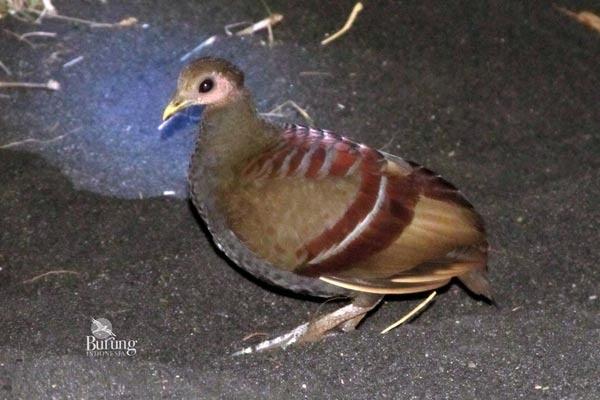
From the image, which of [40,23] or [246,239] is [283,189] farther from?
[40,23]

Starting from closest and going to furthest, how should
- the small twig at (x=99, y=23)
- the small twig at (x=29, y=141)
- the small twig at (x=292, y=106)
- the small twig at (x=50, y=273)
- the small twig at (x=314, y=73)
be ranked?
1. the small twig at (x=50, y=273)
2. the small twig at (x=29, y=141)
3. the small twig at (x=292, y=106)
4. the small twig at (x=314, y=73)
5. the small twig at (x=99, y=23)

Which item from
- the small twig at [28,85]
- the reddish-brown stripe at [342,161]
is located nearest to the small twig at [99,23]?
the small twig at [28,85]

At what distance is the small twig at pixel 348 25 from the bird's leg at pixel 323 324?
205cm

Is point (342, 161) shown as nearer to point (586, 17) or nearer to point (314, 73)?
point (314, 73)

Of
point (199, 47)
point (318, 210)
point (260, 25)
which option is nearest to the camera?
point (318, 210)

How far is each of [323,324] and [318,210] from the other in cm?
50

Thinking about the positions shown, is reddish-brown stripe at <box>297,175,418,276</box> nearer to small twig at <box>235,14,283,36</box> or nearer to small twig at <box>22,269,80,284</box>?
small twig at <box>22,269,80,284</box>

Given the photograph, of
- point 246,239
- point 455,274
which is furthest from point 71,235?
point 455,274

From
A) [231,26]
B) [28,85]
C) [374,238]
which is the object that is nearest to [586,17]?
[231,26]

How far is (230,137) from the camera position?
396 cm

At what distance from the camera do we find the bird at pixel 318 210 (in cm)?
380

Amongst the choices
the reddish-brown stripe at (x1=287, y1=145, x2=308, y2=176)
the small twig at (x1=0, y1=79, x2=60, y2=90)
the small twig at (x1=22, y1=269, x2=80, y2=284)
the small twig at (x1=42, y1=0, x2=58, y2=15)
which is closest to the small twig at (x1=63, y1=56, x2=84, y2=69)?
the small twig at (x1=0, y1=79, x2=60, y2=90)

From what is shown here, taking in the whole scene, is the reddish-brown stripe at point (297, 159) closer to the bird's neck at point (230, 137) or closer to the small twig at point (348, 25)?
the bird's neck at point (230, 137)

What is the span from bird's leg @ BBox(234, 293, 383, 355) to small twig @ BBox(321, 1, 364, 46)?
80.6 inches
